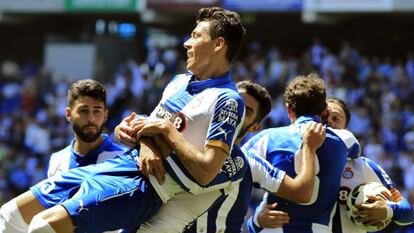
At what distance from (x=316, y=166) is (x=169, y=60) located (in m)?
16.9

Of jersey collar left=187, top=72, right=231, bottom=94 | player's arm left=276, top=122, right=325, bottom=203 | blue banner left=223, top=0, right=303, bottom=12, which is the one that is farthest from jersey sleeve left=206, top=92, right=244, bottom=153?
blue banner left=223, top=0, right=303, bottom=12

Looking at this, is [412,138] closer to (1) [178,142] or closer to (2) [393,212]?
(2) [393,212]

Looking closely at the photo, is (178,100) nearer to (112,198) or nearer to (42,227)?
(112,198)

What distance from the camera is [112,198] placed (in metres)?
4.42

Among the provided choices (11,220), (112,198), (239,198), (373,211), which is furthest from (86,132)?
(373,211)

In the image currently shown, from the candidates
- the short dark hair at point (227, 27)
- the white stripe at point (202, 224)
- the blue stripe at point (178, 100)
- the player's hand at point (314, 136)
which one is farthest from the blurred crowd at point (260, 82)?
the blue stripe at point (178, 100)

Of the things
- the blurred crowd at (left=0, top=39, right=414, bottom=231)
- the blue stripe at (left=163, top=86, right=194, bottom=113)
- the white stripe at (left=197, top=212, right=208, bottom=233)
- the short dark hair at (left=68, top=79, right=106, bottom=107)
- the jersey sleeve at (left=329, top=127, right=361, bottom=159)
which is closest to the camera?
the blue stripe at (left=163, top=86, right=194, bottom=113)

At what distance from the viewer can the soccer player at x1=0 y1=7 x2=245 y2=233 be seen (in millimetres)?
4367

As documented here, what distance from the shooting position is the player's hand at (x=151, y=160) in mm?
4426

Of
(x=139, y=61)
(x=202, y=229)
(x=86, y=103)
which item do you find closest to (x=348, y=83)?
(x=139, y=61)

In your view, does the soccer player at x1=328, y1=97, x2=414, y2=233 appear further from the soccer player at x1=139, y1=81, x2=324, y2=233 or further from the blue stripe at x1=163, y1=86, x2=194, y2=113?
the blue stripe at x1=163, y1=86, x2=194, y2=113

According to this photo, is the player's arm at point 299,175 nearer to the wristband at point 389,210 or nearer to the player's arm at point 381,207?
the player's arm at point 381,207

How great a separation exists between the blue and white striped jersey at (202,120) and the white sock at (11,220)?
96cm

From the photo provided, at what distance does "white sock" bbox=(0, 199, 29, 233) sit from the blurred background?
9.59 m
